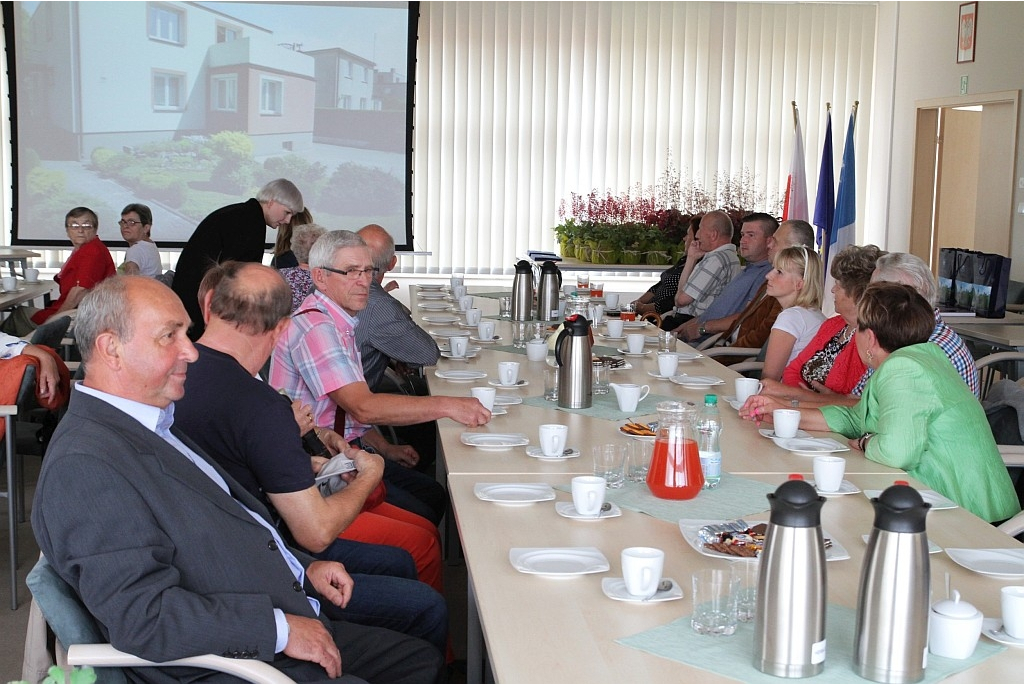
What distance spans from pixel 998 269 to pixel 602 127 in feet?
14.1

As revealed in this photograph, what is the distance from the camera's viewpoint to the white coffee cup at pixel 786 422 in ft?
8.77

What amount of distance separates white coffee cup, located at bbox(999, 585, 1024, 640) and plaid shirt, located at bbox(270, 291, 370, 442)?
1869 millimetres

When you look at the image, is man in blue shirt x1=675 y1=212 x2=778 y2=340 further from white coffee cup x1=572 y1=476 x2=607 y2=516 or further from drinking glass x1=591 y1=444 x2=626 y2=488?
white coffee cup x1=572 y1=476 x2=607 y2=516

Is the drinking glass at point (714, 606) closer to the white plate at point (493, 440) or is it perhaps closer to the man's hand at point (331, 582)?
the man's hand at point (331, 582)

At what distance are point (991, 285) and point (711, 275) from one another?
58.5 inches

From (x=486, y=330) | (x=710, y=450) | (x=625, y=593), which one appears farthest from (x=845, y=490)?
(x=486, y=330)

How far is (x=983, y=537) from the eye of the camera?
192 cm

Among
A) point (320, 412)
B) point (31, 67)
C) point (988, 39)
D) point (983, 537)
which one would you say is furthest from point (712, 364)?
point (31, 67)

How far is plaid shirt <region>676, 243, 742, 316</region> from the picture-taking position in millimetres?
6016

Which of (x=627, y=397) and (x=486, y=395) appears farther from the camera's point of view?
(x=627, y=397)

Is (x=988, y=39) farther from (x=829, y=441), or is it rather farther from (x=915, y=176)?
(x=829, y=441)

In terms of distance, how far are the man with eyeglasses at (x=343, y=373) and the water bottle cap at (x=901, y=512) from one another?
158 cm

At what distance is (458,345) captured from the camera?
3936mm

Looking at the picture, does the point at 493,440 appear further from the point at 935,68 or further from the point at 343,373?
the point at 935,68
